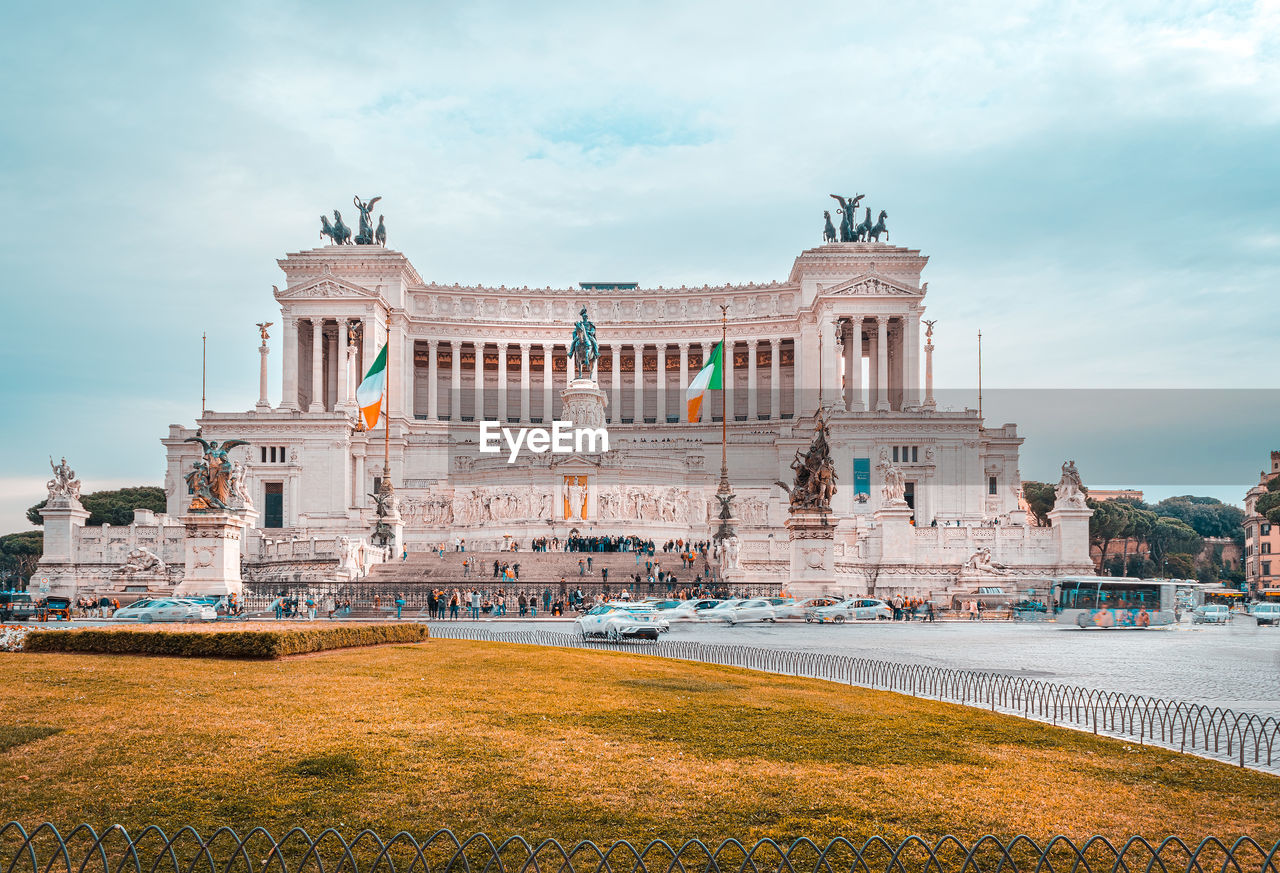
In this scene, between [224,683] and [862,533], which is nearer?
[224,683]

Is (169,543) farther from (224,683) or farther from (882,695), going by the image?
(882,695)

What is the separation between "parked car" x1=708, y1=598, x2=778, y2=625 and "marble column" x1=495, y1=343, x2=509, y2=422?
64611 mm

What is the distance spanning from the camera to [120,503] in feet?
343

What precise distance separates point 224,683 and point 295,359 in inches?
3269

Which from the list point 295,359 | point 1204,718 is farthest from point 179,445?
point 1204,718

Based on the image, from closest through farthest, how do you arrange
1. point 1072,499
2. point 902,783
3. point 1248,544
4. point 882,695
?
point 902,783
point 882,695
point 1072,499
point 1248,544

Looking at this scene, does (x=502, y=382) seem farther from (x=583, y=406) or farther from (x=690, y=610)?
(x=690, y=610)

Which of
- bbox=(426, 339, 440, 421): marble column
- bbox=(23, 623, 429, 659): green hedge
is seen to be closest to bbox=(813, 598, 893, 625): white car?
bbox=(23, 623, 429, 659): green hedge

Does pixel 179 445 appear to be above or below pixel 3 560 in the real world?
above

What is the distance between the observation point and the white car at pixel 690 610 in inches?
1635

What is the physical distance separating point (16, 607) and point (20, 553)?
6880cm

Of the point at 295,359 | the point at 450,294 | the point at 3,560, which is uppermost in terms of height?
the point at 450,294

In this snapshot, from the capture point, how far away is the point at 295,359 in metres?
96.6

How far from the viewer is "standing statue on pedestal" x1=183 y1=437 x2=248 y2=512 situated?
4112 centimetres
